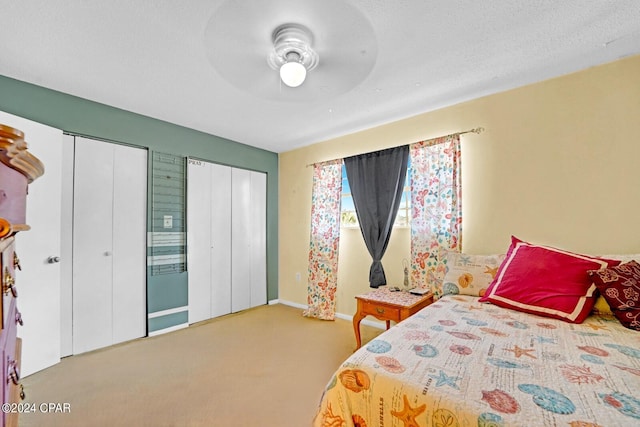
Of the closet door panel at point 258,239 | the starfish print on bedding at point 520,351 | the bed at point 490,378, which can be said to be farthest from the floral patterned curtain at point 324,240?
the starfish print on bedding at point 520,351

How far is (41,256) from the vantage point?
2.24m

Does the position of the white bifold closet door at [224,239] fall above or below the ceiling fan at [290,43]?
below

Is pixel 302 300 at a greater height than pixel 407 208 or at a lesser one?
lesser

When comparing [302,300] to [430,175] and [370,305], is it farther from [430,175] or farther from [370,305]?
[430,175]

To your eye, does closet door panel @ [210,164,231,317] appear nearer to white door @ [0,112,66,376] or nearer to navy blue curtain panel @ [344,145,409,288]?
white door @ [0,112,66,376]

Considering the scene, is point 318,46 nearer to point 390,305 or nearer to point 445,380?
point 445,380

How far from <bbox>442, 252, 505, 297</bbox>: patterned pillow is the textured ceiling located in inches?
60.1

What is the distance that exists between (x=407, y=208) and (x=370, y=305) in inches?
48.4

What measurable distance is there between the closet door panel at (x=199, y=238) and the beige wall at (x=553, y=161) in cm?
237

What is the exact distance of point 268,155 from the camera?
4.37m

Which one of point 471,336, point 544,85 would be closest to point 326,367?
point 471,336

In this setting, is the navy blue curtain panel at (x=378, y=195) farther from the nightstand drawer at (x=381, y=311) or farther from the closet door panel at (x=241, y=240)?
the closet door panel at (x=241, y=240)

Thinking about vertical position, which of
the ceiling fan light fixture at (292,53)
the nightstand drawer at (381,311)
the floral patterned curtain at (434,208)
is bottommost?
the nightstand drawer at (381,311)

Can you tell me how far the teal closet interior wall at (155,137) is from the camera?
92.8 inches
